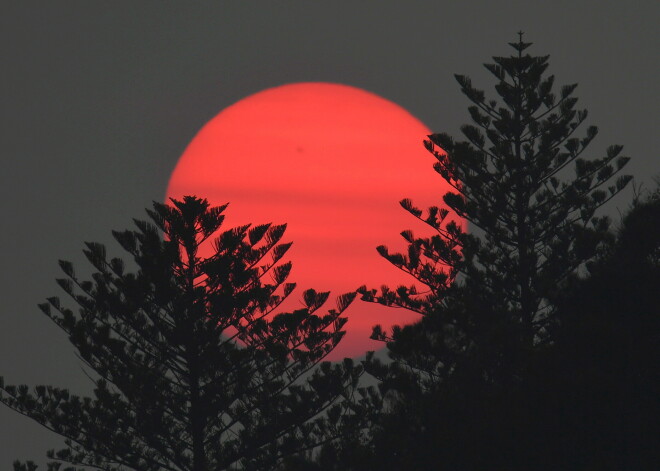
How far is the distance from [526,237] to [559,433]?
38.1ft

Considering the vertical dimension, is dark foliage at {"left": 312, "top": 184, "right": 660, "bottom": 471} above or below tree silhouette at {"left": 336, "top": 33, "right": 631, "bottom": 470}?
below

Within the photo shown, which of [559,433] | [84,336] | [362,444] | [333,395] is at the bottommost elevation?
[559,433]

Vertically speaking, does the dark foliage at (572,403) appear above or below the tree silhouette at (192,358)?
below

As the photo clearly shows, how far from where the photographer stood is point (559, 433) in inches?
783

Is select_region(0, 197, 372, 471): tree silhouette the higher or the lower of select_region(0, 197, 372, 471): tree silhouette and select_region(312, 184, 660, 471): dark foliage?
the higher

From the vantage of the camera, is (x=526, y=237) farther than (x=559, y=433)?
Yes

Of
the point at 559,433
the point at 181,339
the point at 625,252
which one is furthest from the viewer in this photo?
the point at 181,339

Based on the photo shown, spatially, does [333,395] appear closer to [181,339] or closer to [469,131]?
[181,339]

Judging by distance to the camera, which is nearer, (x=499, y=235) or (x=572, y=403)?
(x=572, y=403)

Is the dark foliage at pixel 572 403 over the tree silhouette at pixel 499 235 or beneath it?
beneath

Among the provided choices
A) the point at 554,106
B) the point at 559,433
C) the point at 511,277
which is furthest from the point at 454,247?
the point at 559,433

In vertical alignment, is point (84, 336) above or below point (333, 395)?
above

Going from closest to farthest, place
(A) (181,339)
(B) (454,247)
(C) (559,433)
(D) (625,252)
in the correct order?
(C) (559,433), (D) (625,252), (A) (181,339), (B) (454,247)

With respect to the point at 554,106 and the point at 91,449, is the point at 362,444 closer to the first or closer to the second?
the point at 91,449
